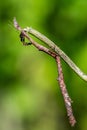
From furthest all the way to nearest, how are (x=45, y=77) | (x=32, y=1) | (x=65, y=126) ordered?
(x=65, y=126) < (x=45, y=77) < (x=32, y=1)

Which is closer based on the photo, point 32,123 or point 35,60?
point 35,60

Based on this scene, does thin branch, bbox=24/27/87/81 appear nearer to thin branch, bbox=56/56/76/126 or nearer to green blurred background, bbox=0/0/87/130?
thin branch, bbox=56/56/76/126

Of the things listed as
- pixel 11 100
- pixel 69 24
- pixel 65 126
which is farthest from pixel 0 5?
pixel 65 126

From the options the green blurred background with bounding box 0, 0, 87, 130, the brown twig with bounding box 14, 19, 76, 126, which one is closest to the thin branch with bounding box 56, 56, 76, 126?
the brown twig with bounding box 14, 19, 76, 126

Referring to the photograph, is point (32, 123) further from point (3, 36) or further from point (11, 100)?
point (3, 36)

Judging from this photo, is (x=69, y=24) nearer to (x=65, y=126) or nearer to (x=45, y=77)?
(x=45, y=77)

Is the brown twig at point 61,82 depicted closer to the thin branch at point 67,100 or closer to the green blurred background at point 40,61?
the thin branch at point 67,100

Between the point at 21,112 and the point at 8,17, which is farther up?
the point at 8,17

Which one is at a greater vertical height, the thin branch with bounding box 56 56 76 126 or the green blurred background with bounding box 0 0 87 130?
the green blurred background with bounding box 0 0 87 130

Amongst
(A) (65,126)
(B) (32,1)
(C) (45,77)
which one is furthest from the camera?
(A) (65,126)
